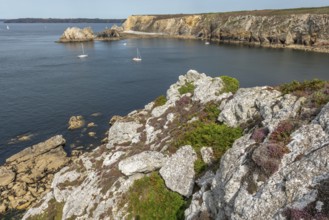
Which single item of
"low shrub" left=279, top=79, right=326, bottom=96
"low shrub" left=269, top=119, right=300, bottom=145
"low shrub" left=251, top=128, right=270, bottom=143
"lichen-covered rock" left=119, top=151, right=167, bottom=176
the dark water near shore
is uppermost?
"low shrub" left=279, top=79, right=326, bottom=96

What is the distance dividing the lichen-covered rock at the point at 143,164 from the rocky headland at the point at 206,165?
0.31 ft

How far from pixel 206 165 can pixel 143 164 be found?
5.94 meters

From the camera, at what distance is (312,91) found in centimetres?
2189

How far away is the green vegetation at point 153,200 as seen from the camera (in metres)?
21.9

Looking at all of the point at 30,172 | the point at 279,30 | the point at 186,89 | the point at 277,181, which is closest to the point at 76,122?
the point at 30,172

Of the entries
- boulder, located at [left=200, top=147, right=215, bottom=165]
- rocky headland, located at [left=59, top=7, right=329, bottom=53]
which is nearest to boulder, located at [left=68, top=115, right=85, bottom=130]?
boulder, located at [left=200, top=147, right=215, bottom=165]

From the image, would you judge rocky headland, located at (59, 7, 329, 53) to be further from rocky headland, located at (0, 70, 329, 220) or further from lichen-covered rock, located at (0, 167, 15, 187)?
lichen-covered rock, located at (0, 167, 15, 187)

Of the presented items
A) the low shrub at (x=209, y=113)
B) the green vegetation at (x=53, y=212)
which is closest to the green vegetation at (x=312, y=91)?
the low shrub at (x=209, y=113)

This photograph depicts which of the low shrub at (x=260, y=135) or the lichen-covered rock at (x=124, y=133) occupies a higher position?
the low shrub at (x=260, y=135)

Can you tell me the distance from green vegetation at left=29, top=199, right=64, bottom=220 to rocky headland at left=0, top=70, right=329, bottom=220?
0.13 metres

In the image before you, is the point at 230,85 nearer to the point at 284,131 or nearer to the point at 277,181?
the point at 284,131

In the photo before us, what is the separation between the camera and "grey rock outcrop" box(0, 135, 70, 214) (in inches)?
1452

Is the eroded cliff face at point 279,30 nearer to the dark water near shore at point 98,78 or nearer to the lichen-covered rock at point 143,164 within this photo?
the dark water near shore at point 98,78

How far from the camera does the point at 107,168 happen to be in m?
29.3
